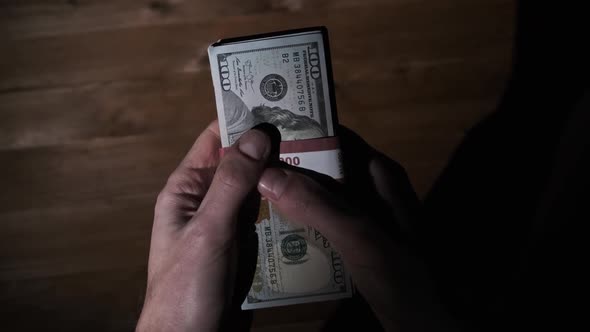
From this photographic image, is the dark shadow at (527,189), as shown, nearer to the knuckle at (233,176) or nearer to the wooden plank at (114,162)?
the wooden plank at (114,162)

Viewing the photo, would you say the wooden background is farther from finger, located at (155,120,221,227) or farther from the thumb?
the thumb

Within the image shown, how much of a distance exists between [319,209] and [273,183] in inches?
4.2

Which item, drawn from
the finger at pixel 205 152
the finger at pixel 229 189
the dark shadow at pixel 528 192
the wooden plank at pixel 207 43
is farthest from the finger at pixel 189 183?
the dark shadow at pixel 528 192

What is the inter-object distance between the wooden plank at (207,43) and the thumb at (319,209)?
53 cm

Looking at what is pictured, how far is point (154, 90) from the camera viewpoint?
48.4 inches

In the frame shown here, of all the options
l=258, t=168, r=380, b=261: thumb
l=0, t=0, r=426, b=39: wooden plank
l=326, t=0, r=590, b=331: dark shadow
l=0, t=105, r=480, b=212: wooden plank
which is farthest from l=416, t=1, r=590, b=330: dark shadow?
l=258, t=168, r=380, b=261: thumb

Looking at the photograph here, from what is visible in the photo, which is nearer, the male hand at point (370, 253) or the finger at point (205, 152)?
the male hand at point (370, 253)

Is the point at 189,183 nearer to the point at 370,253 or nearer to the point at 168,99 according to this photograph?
the point at 168,99

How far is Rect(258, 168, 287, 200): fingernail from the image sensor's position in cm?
82

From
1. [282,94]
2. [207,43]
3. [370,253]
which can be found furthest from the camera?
[207,43]

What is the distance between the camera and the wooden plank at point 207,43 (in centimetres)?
121

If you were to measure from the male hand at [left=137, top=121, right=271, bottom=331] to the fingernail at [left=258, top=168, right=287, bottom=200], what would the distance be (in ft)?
0.05

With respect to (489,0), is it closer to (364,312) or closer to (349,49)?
(349,49)

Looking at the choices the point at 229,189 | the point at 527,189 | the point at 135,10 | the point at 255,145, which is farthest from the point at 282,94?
the point at 527,189
